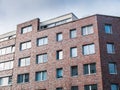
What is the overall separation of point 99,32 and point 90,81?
27.2 ft

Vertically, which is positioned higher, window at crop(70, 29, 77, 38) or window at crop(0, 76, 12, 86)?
window at crop(70, 29, 77, 38)

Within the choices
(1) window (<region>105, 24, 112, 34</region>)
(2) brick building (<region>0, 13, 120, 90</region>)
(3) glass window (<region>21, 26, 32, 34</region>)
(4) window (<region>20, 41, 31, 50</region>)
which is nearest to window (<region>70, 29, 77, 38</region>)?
(2) brick building (<region>0, 13, 120, 90</region>)

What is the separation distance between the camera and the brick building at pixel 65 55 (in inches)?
1471

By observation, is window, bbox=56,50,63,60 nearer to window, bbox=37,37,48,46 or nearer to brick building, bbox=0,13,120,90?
brick building, bbox=0,13,120,90

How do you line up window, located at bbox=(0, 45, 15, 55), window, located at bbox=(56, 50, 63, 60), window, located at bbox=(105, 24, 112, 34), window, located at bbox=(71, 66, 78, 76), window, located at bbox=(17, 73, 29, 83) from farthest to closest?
window, located at bbox=(0, 45, 15, 55)
window, located at bbox=(17, 73, 29, 83)
window, located at bbox=(56, 50, 63, 60)
window, located at bbox=(105, 24, 112, 34)
window, located at bbox=(71, 66, 78, 76)

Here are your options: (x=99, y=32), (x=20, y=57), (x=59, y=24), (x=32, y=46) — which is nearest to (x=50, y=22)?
(x=59, y=24)

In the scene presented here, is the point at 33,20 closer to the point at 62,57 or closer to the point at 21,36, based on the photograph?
the point at 21,36

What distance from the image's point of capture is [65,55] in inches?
1614

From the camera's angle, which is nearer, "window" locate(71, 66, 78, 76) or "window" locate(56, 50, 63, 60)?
"window" locate(71, 66, 78, 76)

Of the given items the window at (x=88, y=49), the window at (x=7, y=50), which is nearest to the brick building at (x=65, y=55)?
the window at (x=88, y=49)

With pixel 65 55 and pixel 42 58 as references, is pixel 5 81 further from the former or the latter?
pixel 65 55

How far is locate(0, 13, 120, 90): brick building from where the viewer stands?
37375mm

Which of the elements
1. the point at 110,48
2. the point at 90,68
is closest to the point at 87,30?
the point at 110,48

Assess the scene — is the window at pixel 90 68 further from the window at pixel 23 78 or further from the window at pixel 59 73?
the window at pixel 23 78
